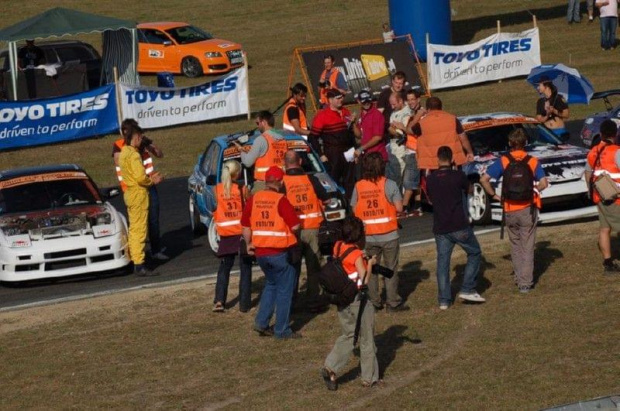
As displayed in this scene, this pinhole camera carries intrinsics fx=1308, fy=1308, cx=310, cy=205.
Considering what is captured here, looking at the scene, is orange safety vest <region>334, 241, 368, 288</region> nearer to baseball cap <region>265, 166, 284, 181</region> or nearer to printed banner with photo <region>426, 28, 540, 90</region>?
baseball cap <region>265, 166, 284, 181</region>

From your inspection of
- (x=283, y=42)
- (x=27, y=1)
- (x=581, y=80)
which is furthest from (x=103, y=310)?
(x=27, y=1)

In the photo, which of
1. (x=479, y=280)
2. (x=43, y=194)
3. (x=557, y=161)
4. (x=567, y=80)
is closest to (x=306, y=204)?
(x=479, y=280)

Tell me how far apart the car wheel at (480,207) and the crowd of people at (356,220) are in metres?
0.63

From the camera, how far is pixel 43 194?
708 inches

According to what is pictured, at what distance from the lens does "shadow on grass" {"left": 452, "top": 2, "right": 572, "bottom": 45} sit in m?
38.2

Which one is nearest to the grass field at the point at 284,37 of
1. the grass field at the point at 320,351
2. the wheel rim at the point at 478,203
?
the wheel rim at the point at 478,203

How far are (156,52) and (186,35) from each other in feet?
3.17

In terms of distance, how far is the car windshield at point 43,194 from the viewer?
700 inches

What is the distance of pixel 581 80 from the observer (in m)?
21.9

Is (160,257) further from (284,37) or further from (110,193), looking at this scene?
(284,37)

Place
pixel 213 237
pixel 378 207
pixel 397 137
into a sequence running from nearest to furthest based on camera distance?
pixel 378 207
pixel 213 237
pixel 397 137

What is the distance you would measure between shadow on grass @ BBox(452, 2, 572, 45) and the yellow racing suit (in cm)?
2159

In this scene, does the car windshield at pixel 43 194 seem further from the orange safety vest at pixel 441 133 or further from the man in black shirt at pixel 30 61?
the man in black shirt at pixel 30 61

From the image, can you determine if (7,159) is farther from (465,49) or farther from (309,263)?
(309,263)
